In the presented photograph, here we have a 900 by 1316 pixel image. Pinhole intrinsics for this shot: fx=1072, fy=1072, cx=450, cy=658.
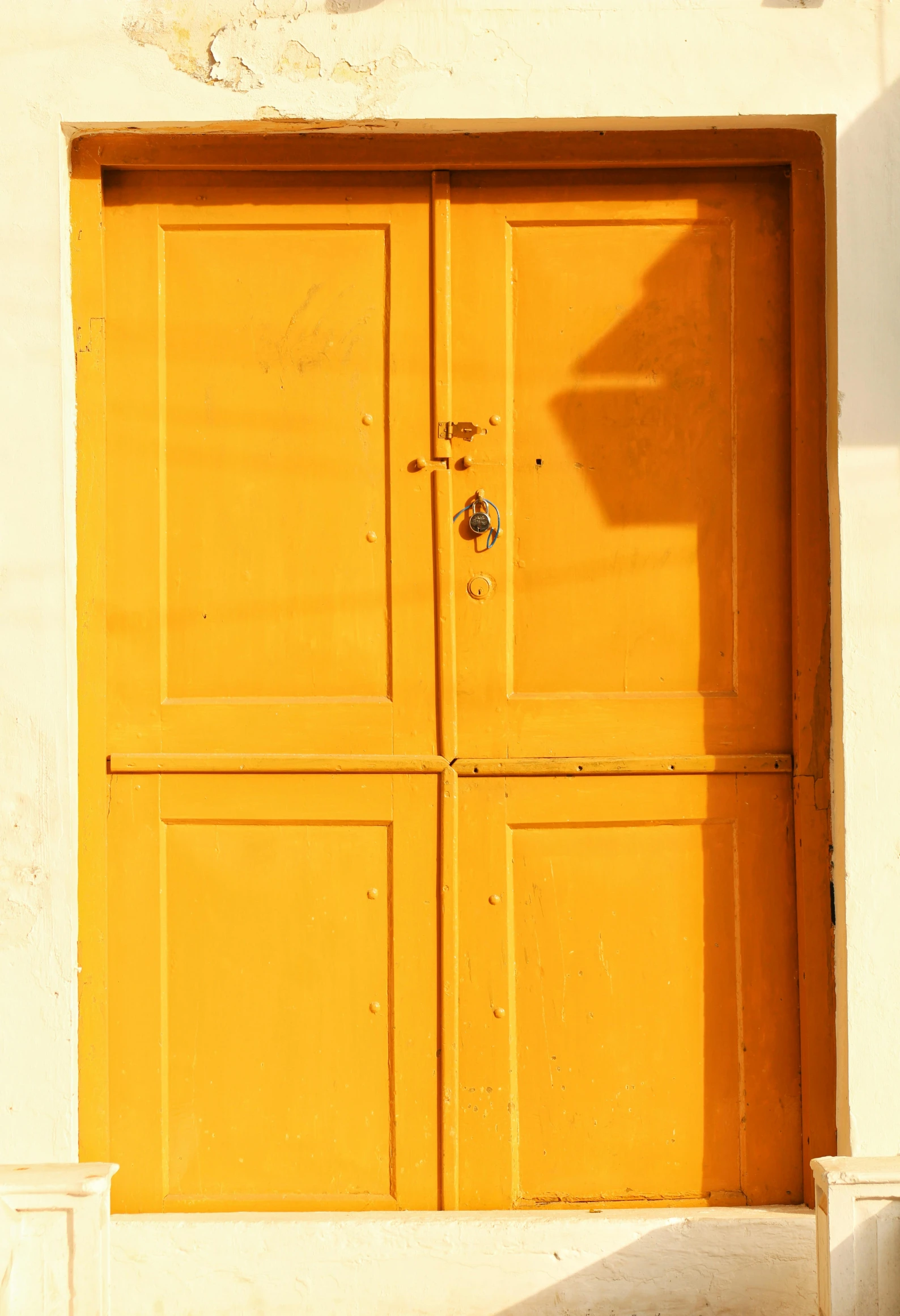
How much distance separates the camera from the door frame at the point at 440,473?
2760mm

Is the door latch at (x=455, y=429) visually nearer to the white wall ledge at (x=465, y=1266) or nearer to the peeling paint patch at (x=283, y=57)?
the peeling paint patch at (x=283, y=57)

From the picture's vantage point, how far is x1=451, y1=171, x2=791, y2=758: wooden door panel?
2822 mm

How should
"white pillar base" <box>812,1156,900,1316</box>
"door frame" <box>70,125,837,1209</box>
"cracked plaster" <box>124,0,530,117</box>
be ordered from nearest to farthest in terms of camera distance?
"white pillar base" <box>812,1156,900,1316</box>, "cracked plaster" <box>124,0,530,117</box>, "door frame" <box>70,125,837,1209</box>

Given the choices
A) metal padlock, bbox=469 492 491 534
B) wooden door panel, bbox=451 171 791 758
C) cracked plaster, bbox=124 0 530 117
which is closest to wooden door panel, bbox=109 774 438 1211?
wooden door panel, bbox=451 171 791 758

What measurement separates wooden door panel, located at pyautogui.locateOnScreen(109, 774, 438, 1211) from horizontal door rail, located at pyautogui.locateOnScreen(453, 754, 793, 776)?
16cm

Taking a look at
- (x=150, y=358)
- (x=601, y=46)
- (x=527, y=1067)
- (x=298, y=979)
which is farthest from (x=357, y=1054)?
(x=601, y=46)

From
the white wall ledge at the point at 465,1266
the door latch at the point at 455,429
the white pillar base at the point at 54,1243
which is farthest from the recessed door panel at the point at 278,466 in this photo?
the white wall ledge at the point at 465,1266

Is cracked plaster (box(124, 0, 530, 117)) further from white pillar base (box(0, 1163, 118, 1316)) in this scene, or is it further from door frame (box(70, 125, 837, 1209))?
white pillar base (box(0, 1163, 118, 1316))

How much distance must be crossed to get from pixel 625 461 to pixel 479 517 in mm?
421

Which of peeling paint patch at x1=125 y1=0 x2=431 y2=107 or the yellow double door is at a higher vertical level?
peeling paint patch at x1=125 y1=0 x2=431 y2=107

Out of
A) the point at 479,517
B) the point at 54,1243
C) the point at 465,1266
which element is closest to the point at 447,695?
the point at 479,517

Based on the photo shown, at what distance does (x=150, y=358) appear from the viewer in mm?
2816

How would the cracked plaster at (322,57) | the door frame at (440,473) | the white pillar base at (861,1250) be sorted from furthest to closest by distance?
the door frame at (440,473) < the cracked plaster at (322,57) < the white pillar base at (861,1250)

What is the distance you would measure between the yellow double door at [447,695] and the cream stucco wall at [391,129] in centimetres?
17
